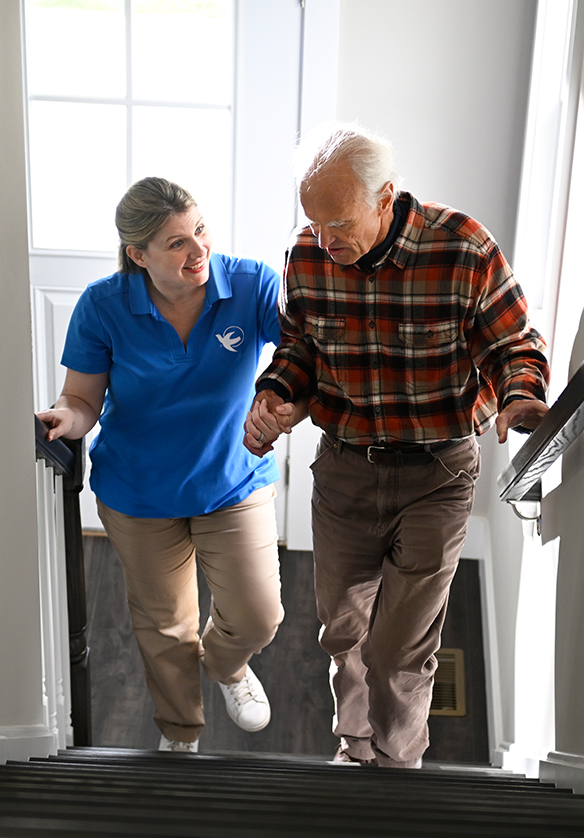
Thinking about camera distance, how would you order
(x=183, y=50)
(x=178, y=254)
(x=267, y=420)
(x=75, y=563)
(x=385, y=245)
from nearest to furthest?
(x=385, y=245) → (x=267, y=420) → (x=178, y=254) → (x=75, y=563) → (x=183, y=50)

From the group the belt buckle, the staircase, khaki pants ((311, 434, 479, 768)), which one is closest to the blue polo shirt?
khaki pants ((311, 434, 479, 768))

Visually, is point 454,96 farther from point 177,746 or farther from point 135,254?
point 177,746

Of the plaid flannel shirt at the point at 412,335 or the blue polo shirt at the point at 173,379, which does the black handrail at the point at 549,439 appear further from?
the blue polo shirt at the point at 173,379

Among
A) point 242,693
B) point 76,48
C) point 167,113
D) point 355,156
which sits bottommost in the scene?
point 242,693

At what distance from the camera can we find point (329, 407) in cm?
203

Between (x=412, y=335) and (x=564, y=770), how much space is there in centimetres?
93

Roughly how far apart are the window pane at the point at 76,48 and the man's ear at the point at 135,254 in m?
1.32

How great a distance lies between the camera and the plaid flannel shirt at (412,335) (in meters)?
1.81

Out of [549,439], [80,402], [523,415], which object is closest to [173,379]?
[80,402]

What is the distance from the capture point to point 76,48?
10.1 feet

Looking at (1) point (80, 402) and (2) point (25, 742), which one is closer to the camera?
(2) point (25, 742)

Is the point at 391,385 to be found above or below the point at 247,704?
above

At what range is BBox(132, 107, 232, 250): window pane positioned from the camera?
315 centimetres

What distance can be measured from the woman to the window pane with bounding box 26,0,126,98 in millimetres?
1301
